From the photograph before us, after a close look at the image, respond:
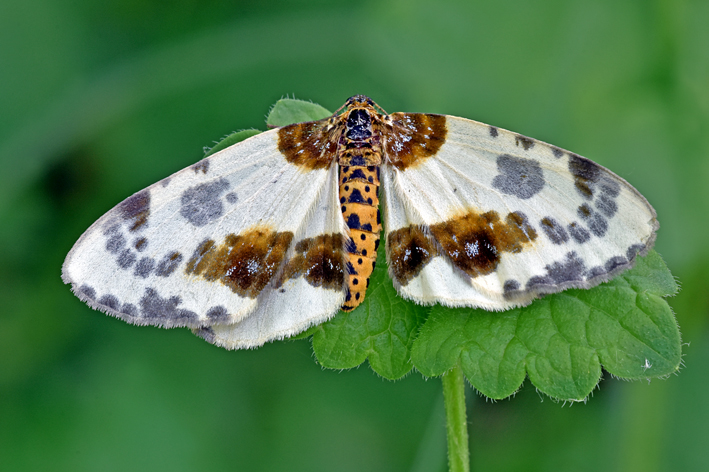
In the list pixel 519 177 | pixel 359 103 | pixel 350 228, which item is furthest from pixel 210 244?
pixel 519 177

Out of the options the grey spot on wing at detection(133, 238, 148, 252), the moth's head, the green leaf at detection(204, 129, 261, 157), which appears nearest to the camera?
the grey spot on wing at detection(133, 238, 148, 252)

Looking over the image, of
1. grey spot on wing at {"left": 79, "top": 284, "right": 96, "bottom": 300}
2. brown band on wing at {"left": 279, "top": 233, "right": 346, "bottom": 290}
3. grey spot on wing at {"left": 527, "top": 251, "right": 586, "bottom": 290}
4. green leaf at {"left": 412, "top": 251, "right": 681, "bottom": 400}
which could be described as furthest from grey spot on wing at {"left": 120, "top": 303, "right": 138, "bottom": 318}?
grey spot on wing at {"left": 527, "top": 251, "right": 586, "bottom": 290}

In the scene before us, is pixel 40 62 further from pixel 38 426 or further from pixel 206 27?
pixel 38 426

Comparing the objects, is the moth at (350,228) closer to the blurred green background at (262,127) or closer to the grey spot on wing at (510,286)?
the grey spot on wing at (510,286)

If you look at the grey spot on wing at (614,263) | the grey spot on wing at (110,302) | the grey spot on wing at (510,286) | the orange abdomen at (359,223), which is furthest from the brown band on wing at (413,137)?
the grey spot on wing at (110,302)

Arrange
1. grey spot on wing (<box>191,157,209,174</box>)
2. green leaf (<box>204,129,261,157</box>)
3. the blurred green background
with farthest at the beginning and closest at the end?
the blurred green background
green leaf (<box>204,129,261,157</box>)
grey spot on wing (<box>191,157,209,174</box>)

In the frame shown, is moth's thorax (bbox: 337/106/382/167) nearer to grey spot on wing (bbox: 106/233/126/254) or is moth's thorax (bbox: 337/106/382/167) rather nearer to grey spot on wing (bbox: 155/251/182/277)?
grey spot on wing (bbox: 155/251/182/277)

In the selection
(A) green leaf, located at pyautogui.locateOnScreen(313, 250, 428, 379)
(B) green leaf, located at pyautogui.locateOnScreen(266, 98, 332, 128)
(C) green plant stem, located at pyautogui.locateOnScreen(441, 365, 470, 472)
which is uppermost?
(B) green leaf, located at pyautogui.locateOnScreen(266, 98, 332, 128)
